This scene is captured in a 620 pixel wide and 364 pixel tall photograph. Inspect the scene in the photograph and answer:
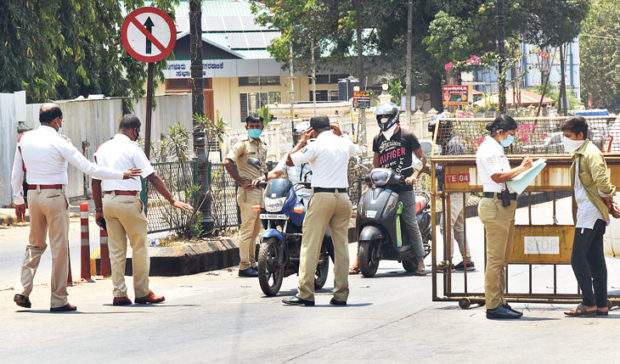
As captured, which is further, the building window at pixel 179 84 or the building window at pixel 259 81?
the building window at pixel 259 81

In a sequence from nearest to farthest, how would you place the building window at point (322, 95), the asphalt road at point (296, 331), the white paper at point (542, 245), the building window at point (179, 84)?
the asphalt road at point (296, 331), the white paper at point (542, 245), the building window at point (179, 84), the building window at point (322, 95)

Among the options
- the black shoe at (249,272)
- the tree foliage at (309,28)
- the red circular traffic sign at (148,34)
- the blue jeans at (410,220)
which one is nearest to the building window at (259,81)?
the tree foliage at (309,28)

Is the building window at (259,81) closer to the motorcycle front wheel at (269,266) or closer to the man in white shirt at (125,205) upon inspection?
the motorcycle front wheel at (269,266)

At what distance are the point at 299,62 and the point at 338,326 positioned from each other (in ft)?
190

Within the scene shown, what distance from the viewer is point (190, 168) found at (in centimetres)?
1460

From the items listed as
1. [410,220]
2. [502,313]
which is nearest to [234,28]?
[410,220]

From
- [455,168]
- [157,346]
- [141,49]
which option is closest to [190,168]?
[141,49]

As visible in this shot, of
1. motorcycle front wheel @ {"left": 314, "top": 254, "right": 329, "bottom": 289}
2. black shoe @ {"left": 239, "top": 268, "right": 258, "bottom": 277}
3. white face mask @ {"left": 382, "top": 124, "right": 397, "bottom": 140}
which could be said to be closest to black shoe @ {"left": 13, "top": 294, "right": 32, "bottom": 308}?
motorcycle front wheel @ {"left": 314, "top": 254, "right": 329, "bottom": 289}

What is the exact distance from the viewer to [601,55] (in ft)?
332

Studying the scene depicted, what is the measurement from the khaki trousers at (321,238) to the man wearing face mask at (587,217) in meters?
2.08

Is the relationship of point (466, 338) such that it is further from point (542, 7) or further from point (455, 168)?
point (542, 7)

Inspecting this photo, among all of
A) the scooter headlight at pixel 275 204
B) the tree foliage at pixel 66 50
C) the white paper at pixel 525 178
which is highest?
the tree foliage at pixel 66 50

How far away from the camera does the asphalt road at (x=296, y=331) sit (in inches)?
300

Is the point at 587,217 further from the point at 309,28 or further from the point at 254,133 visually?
the point at 309,28
